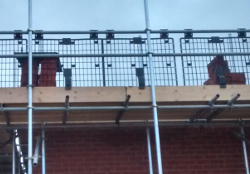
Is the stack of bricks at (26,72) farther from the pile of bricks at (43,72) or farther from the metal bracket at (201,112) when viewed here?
the metal bracket at (201,112)

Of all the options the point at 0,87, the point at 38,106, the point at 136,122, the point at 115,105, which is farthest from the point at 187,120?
the point at 0,87

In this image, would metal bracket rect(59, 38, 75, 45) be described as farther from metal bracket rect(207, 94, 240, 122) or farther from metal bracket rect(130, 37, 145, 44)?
metal bracket rect(207, 94, 240, 122)

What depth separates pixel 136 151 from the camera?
28.0 ft

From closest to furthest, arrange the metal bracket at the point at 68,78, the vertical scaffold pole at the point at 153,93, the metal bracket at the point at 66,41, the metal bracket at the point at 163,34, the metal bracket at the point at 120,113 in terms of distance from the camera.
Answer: the vertical scaffold pole at the point at 153,93 < the metal bracket at the point at 120,113 < the metal bracket at the point at 68,78 < the metal bracket at the point at 66,41 < the metal bracket at the point at 163,34

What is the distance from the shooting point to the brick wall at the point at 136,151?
8.36 meters

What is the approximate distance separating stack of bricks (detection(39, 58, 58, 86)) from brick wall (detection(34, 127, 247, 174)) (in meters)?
0.91

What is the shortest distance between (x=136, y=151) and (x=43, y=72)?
2.00m

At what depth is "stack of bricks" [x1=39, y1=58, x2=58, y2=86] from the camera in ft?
26.3

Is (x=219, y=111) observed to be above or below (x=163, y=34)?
below

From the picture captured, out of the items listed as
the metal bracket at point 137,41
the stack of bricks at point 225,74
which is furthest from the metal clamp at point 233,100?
the metal bracket at point 137,41

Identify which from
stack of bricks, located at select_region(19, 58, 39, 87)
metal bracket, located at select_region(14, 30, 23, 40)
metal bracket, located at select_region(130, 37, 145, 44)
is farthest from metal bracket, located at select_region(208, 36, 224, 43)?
metal bracket, located at select_region(14, 30, 23, 40)

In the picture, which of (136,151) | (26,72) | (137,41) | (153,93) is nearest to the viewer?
(153,93)

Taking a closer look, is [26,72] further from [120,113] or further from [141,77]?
[141,77]

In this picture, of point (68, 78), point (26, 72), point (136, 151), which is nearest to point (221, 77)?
point (136, 151)
